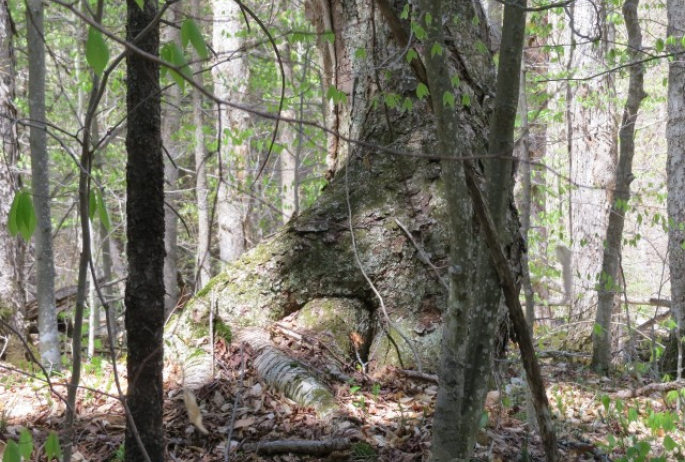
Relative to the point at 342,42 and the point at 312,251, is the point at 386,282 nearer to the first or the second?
the point at 312,251

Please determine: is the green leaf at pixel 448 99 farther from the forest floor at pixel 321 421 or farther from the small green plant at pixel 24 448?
the small green plant at pixel 24 448

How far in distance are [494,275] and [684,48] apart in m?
4.83

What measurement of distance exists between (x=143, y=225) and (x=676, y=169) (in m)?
6.37

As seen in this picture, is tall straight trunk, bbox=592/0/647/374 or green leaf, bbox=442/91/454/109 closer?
green leaf, bbox=442/91/454/109

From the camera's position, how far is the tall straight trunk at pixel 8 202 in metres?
5.35

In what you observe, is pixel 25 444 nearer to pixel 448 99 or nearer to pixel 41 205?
pixel 448 99

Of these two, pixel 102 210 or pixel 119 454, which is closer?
pixel 102 210

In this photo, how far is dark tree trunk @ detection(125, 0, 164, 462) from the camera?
2266 mm

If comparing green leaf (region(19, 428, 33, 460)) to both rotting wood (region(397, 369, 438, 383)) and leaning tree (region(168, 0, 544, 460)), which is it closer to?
leaning tree (region(168, 0, 544, 460))

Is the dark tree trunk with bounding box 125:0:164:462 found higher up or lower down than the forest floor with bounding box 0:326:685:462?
higher up

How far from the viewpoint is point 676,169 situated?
6723 mm

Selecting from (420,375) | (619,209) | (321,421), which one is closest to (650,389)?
(619,209)

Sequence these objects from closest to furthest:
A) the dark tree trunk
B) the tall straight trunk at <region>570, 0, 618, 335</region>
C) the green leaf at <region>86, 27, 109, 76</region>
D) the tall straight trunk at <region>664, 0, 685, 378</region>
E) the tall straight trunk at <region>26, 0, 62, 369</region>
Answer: the green leaf at <region>86, 27, 109, 76</region>
the dark tree trunk
the tall straight trunk at <region>26, 0, 62, 369</region>
the tall straight trunk at <region>664, 0, 685, 378</region>
the tall straight trunk at <region>570, 0, 618, 335</region>

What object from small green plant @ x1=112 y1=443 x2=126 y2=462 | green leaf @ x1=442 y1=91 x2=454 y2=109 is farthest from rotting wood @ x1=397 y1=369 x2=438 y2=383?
green leaf @ x1=442 y1=91 x2=454 y2=109
